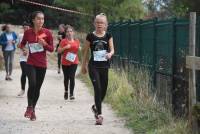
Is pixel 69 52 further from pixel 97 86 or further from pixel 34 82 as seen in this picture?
pixel 97 86

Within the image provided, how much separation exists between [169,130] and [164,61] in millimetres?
3088

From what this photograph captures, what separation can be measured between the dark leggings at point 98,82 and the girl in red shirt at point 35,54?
2.95 feet

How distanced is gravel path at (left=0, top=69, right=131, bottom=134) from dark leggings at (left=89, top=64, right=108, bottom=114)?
1.31 feet

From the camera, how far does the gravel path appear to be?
1015 centimetres

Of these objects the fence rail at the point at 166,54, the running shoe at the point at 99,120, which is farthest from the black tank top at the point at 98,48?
the fence rail at the point at 166,54

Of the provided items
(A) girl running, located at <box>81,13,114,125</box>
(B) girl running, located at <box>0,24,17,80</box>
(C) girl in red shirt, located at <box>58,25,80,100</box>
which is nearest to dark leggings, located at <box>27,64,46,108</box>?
(A) girl running, located at <box>81,13,114,125</box>

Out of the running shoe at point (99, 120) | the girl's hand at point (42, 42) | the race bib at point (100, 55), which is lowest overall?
the running shoe at point (99, 120)

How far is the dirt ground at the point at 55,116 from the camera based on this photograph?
10172 millimetres

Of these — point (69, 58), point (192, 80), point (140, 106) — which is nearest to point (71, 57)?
point (69, 58)

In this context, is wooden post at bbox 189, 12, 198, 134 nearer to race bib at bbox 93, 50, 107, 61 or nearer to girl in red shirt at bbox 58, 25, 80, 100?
race bib at bbox 93, 50, 107, 61

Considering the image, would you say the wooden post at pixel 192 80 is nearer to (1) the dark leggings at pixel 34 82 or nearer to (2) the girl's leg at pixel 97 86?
(2) the girl's leg at pixel 97 86

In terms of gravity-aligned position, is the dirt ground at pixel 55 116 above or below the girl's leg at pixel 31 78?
below

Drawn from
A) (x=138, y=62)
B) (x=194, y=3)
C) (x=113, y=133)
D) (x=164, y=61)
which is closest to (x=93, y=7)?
(x=194, y=3)

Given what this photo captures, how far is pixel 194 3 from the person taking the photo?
93.4 feet
